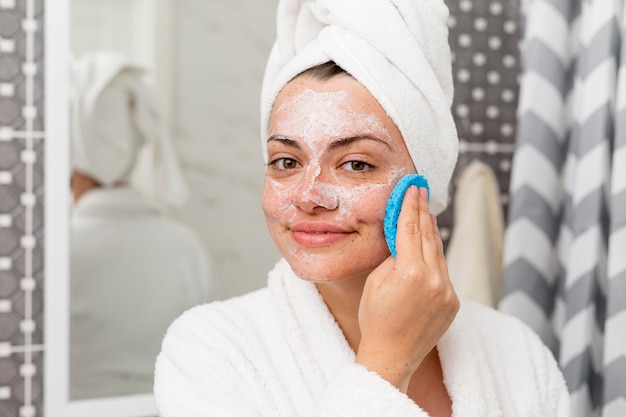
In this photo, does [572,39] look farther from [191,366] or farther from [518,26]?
[191,366]

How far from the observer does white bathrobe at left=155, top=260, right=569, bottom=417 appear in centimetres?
71

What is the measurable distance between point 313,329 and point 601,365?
1.91ft

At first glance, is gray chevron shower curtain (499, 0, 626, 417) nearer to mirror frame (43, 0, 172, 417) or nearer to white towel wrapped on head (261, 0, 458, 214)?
white towel wrapped on head (261, 0, 458, 214)

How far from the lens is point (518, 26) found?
4.97 feet

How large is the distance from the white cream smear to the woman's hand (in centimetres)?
6

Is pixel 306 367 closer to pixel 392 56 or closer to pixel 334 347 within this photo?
pixel 334 347

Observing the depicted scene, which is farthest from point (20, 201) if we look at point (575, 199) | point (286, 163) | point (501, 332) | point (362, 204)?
point (575, 199)

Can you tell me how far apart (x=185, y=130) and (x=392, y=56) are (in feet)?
1.84

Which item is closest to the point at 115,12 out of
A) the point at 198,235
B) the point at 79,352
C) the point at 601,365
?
the point at 198,235

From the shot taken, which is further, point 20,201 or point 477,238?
point 477,238

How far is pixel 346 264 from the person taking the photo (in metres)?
0.75

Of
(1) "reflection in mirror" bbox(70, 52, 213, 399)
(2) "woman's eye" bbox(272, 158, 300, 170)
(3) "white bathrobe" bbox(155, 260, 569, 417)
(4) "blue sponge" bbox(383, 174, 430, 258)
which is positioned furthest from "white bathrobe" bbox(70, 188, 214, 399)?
(4) "blue sponge" bbox(383, 174, 430, 258)

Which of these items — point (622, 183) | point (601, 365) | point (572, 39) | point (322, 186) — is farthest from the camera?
point (572, 39)

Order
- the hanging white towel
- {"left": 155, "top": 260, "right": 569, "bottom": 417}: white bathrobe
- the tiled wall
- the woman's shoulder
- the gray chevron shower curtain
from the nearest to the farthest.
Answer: {"left": 155, "top": 260, "right": 569, "bottom": 417}: white bathrobe < the woman's shoulder < the gray chevron shower curtain < the tiled wall < the hanging white towel
